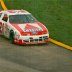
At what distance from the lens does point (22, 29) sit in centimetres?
2058

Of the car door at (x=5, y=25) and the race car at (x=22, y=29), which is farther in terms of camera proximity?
the car door at (x=5, y=25)

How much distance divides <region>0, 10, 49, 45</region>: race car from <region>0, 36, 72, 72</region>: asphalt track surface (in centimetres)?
37

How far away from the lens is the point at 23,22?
2173 centimetres

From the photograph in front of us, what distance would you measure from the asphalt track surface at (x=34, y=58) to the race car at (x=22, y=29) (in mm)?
369

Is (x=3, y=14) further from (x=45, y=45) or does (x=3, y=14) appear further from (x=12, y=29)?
(x=45, y=45)

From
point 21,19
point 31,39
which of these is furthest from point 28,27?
point 21,19

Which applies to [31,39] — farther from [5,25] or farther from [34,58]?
[34,58]

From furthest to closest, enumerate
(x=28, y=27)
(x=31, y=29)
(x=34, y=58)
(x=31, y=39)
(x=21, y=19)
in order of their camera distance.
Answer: (x=21, y=19)
(x=28, y=27)
(x=31, y=29)
(x=31, y=39)
(x=34, y=58)

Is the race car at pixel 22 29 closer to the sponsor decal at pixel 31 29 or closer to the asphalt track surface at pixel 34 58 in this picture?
the sponsor decal at pixel 31 29

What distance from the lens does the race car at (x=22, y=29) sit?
2047 cm

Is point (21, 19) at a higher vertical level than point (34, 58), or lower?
higher

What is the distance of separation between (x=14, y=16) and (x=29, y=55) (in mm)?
4609

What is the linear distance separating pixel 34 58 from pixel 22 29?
126 inches

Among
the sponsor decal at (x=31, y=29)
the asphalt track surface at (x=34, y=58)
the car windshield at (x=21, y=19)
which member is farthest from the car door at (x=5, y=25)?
the sponsor decal at (x=31, y=29)
